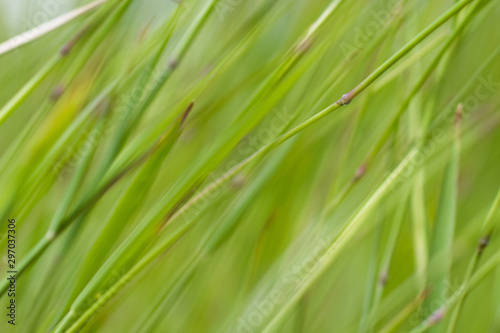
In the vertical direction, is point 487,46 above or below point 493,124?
above

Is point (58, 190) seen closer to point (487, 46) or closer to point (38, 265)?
point (38, 265)

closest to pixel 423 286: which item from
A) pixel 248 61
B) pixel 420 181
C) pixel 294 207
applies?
pixel 420 181

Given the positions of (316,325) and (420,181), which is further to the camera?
(316,325)

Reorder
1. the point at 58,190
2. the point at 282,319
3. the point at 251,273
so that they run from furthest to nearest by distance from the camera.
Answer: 1. the point at 58,190
2. the point at 251,273
3. the point at 282,319

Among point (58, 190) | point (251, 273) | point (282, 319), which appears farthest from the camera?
point (58, 190)

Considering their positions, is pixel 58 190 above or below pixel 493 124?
above

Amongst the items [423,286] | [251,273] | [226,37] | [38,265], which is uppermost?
[226,37]

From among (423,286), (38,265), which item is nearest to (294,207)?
(423,286)

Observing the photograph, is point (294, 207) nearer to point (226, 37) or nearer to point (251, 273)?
point (251, 273)

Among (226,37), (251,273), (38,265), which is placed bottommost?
(251,273)
